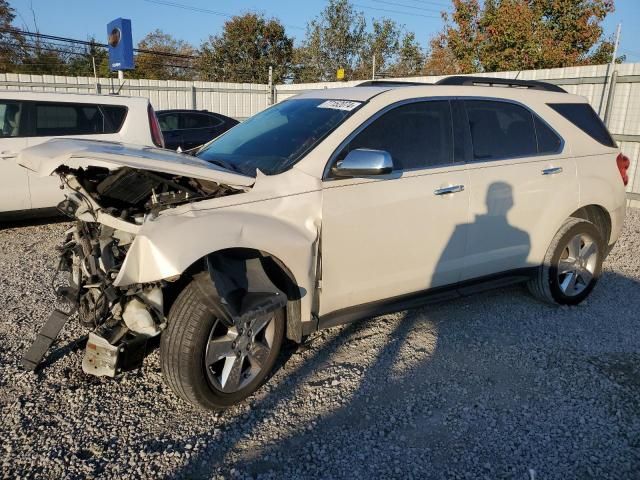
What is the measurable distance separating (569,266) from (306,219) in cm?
283

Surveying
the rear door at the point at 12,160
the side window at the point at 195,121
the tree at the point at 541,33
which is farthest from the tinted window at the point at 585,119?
the tree at the point at 541,33

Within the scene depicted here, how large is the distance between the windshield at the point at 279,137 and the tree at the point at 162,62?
28401 mm

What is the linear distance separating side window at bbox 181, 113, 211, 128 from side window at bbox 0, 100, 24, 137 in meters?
4.95

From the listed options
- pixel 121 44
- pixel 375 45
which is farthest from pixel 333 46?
pixel 121 44

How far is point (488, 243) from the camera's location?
403cm

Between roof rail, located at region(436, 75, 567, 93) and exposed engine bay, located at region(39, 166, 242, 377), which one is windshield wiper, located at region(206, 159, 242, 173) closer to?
exposed engine bay, located at region(39, 166, 242, 377)

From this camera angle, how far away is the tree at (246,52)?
29.5 m

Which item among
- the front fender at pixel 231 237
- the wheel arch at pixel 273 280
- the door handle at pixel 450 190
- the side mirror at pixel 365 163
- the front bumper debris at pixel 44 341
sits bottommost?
the front bumper debris at pixel 44 341

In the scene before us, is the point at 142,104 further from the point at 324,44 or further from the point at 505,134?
the point at 324,44

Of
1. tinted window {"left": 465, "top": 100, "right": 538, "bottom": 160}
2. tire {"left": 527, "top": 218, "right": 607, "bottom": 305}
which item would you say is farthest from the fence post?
tire {"left": 527, "top": 218, "right": 607, "bottom": 305}

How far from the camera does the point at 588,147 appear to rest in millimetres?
4570

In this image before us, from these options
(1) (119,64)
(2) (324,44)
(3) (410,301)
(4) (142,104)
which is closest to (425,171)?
(3) (410,301)

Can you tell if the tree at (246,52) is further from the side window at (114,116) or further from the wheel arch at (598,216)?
the wheel arch at (598,216)

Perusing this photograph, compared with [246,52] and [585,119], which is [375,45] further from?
[585,119]
